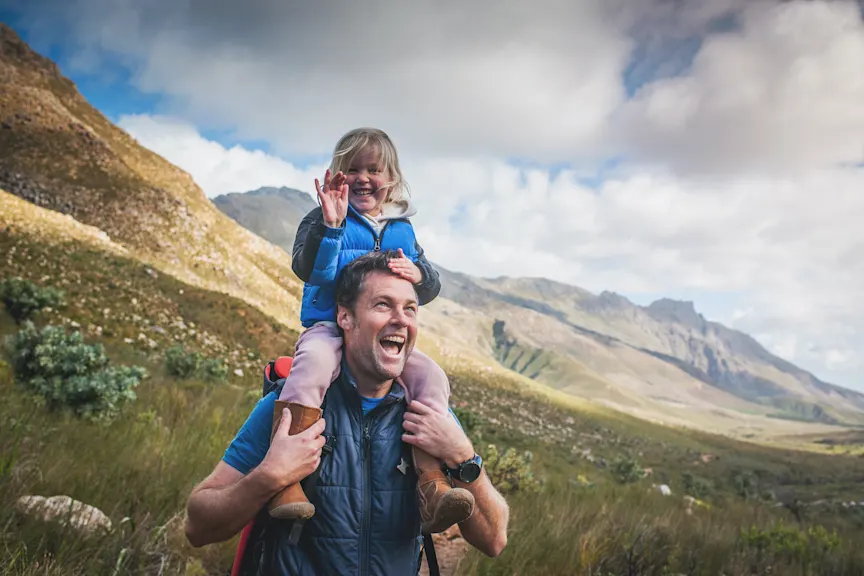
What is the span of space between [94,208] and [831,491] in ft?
176

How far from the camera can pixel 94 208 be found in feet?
119

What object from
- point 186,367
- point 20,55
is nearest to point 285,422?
point 186,367

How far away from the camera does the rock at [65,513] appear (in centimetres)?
289

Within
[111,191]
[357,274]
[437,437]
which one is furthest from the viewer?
[111,191]

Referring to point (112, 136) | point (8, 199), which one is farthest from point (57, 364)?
point (112, 136)

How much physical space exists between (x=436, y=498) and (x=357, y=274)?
1110mm

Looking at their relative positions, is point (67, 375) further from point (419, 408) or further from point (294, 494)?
point (419, 408)

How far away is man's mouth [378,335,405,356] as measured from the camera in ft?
7.75

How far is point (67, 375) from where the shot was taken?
21.5ft

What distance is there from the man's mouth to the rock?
7.10 ft

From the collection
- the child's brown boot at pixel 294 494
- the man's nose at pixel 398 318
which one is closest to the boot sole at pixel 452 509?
the child's brown boot at pixel 294 494

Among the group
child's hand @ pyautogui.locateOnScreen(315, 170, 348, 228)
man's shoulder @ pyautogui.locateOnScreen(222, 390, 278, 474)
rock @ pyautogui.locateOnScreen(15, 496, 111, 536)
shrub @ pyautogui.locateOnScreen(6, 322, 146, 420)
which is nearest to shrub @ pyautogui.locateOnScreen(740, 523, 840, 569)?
man's shoulder @ pyautogui.locateOnScreen(222, 390, 278, 474)

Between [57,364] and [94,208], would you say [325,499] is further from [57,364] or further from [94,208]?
[94,208]

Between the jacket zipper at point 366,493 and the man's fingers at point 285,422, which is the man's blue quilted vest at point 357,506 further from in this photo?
the man's fingers at point 285,422
